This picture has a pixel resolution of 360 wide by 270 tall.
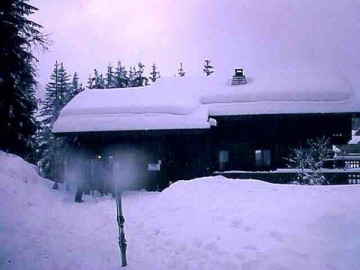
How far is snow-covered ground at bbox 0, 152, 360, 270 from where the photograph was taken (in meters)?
5.76

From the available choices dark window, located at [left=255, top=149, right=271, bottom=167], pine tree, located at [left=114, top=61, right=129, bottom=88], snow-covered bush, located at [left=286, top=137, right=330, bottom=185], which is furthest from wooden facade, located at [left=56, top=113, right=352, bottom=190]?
pine tree, located at [left=114, top=61, right=129, bottom=88]

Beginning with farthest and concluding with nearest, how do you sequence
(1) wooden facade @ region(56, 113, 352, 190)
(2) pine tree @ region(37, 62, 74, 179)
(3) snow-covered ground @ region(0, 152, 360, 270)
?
(2) pine tree @ region(37, 62, 74, 179), (1) wooden facade @ region(56, 113, 352, 190), (3) snow-covered ground @ region(0, 152, 360, 270)

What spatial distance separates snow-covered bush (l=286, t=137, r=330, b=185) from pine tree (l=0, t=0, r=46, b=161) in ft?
50.3

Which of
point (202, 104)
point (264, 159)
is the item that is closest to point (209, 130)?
point (202, 104)

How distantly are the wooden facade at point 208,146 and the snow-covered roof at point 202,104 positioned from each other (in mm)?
488

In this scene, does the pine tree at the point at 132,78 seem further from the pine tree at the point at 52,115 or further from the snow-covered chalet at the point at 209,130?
the snow-covered chalet at the point at 209,130

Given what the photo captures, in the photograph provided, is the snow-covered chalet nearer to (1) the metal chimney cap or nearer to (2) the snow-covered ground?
A: (1) the metal chimney cap

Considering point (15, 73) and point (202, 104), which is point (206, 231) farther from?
point (15, 73)

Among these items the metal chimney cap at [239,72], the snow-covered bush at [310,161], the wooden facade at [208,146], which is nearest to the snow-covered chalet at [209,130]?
the wooden facade at [208,146]

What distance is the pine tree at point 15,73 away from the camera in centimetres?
1906

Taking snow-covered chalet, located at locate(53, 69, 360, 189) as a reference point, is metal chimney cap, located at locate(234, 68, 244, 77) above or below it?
above

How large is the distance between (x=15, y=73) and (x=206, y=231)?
17.0 m

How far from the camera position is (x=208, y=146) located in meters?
18.6

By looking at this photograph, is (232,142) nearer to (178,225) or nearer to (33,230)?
(178,225)
